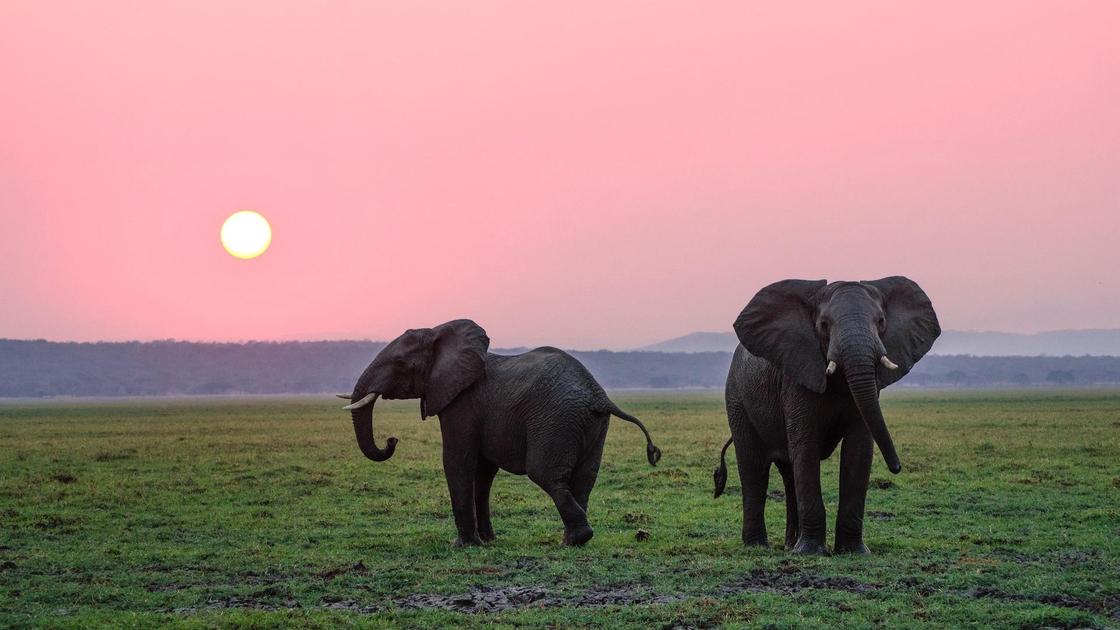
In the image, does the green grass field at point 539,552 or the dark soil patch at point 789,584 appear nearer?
the green grass field at point 539,552

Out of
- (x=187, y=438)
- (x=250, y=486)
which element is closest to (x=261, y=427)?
(x=187, y=438)

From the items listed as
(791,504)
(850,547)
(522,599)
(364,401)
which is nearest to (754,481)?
(791,504)

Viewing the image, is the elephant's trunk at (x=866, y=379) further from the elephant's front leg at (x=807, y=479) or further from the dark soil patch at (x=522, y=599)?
the dark soil patch at (x=522, y=599)

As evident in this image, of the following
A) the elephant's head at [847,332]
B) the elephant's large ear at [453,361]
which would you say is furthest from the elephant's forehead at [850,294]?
the elephant's large ear at [453,361]

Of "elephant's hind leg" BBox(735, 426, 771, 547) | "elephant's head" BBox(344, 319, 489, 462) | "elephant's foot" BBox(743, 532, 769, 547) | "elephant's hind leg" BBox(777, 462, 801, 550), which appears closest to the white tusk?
"elephant's head" BBox(344, 319, 489, 462)

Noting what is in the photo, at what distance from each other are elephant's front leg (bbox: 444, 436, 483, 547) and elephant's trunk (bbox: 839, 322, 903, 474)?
5.67 metres

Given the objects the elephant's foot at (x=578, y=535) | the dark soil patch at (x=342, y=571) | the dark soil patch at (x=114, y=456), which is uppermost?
the elephant's foot at (x=578, y=535)

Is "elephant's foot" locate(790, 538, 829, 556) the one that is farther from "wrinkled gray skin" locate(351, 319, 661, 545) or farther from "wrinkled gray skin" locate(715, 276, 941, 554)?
"wrinkled gray skin" locate(351, 319, 661, 545)

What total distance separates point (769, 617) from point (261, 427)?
56813mm

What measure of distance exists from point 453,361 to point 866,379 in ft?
19.9

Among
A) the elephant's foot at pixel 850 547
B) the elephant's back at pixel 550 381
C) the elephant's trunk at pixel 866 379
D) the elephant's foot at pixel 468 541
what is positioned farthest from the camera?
the elephant's foot at pixel 468 541

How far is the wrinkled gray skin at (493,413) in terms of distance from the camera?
1559cm

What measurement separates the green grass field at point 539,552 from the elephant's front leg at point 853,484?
0.42 meters

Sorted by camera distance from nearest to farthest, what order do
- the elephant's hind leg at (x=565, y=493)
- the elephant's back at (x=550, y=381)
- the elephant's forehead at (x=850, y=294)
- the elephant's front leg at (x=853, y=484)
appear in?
the elephant's forehead at (x=850, y=294) < the elephant's front leg at (x=853, y=484) < the elephant's hind leg at (x=565, y=493) < the elephant's back at (x=550, y=381)
